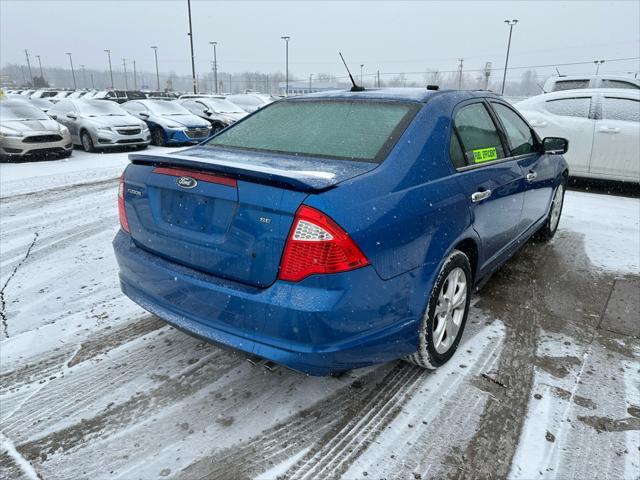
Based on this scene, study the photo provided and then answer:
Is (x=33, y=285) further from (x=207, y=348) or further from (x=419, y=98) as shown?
(x=419, y=98)

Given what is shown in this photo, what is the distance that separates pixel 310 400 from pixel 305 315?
0.79m

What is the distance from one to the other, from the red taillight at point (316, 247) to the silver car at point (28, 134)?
10.6m

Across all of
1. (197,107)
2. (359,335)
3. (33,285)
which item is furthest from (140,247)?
(197,107)

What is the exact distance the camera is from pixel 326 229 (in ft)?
6.32

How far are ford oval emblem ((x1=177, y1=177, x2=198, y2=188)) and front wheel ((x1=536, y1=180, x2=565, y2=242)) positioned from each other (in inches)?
161

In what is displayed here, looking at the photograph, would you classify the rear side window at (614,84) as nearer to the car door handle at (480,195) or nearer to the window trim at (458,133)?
the window trim at (458,133)

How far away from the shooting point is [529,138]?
13.5 feet

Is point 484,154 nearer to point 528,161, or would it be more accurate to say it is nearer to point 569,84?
point 528,161

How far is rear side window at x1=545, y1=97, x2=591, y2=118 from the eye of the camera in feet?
25.4

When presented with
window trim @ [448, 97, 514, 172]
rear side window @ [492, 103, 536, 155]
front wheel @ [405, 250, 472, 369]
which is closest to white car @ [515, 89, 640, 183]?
rear side window @ [492, 103, 536, 155]

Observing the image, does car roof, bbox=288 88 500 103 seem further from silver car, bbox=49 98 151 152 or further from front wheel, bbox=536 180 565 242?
silver car, bbox=49 98 151 152

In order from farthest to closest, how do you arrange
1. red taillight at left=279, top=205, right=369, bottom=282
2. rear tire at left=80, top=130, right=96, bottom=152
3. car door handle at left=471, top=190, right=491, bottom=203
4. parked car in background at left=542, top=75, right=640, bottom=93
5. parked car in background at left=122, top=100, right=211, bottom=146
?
parked car in background at left=122, top=100, right=211, bottom=146 → rear tire at left=80, top=130, right=96, bottom=152 → parked car in background at left=542, top=75, right=640, bottom=93 → car door handle at left=471, top=190, right=491, bottom=203 → red taillight at left=279, top=205, right=369, bottom=282

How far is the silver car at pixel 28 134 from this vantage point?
10133 millimetres

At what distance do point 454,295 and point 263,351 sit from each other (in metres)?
1.31
